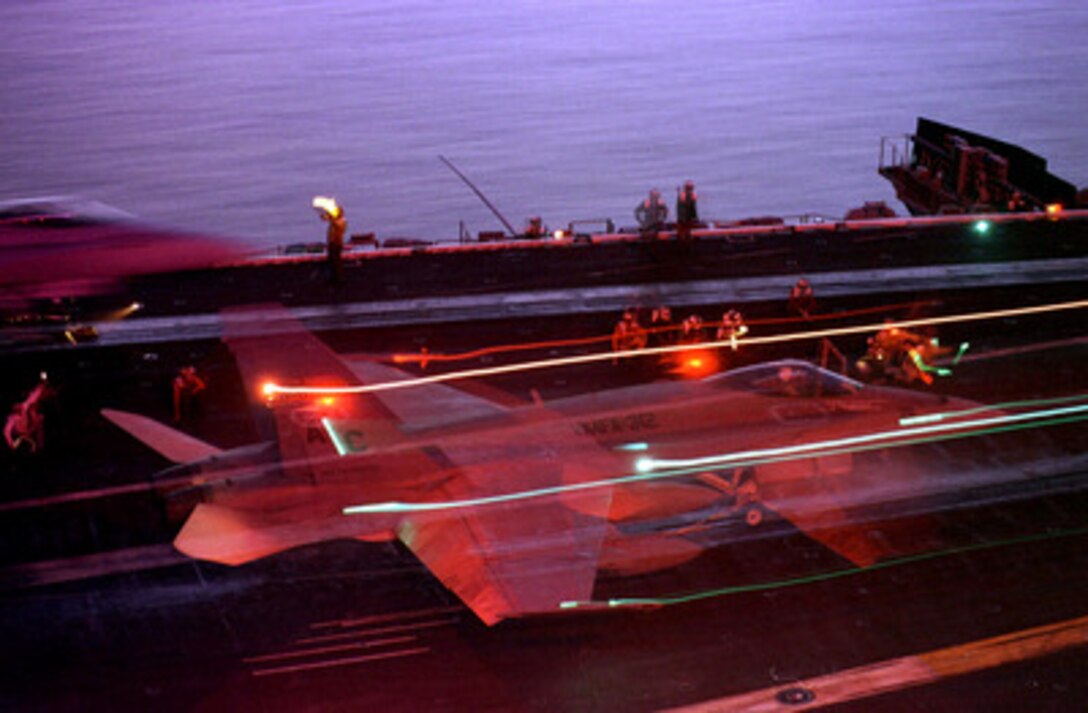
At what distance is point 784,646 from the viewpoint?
1736cm

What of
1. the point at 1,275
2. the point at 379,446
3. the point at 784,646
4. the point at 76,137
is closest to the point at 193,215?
the point at 76,137

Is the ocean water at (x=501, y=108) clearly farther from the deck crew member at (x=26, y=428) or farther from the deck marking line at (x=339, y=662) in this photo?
the deck marking line at (x=339, y=662)

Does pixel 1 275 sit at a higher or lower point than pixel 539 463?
higher

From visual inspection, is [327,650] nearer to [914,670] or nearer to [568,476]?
[568,476]

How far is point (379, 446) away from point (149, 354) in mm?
11361

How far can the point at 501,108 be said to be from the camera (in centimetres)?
9969

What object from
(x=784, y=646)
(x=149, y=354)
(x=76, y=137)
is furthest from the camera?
(x=76, y=137)

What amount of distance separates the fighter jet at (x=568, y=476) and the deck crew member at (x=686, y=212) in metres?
14.3

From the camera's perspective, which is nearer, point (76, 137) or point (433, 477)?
point (433, 477)

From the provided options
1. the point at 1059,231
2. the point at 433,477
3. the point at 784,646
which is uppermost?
the point at 1059,231

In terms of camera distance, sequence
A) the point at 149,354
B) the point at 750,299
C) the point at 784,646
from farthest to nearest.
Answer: the point at 750,299 → the point at 149,354 → the point at 784,646

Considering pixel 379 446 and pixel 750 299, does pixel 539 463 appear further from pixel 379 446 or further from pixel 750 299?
pixel 750 299

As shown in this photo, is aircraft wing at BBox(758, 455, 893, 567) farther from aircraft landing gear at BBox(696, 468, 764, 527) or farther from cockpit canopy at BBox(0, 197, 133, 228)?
cockpit canopy at BBox(0, 197, 133, 228)

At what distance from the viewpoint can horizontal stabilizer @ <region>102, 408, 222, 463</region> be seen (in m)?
20.8
